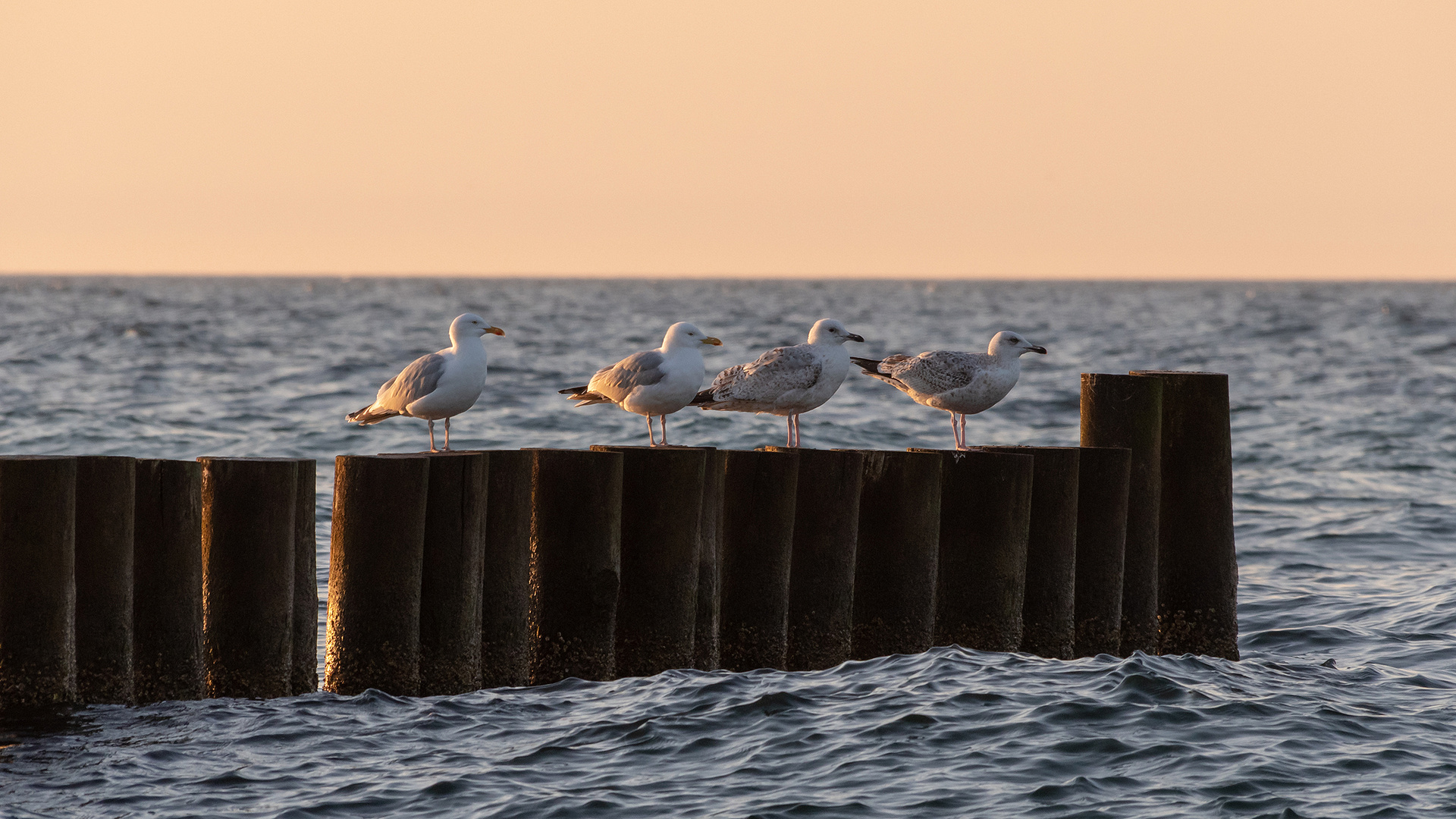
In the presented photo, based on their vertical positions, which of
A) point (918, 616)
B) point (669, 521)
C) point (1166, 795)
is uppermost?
point (669, 521)

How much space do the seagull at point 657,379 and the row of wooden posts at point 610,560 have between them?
104cm

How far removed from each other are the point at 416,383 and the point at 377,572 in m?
1.88

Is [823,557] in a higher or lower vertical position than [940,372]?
lower

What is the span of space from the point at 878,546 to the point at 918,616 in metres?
0.52

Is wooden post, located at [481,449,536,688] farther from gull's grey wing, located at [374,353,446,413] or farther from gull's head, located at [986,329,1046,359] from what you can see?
gull's head, located at [986,329,1046,359]

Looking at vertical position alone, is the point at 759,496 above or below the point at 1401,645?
above

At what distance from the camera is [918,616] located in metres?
9.46

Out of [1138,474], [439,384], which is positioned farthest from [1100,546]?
[439,384]

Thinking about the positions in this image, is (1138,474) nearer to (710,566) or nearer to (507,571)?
(710,566)

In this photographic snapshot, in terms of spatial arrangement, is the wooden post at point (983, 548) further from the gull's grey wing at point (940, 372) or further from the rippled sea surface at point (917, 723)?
the gull's grey wing at point (940, 372)

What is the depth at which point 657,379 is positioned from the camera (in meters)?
10.1

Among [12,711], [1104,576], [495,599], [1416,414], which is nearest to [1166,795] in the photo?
[1104,576]

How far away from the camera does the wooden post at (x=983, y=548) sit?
9.52 m

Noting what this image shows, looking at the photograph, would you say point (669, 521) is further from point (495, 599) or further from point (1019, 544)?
point (1019, 544)
